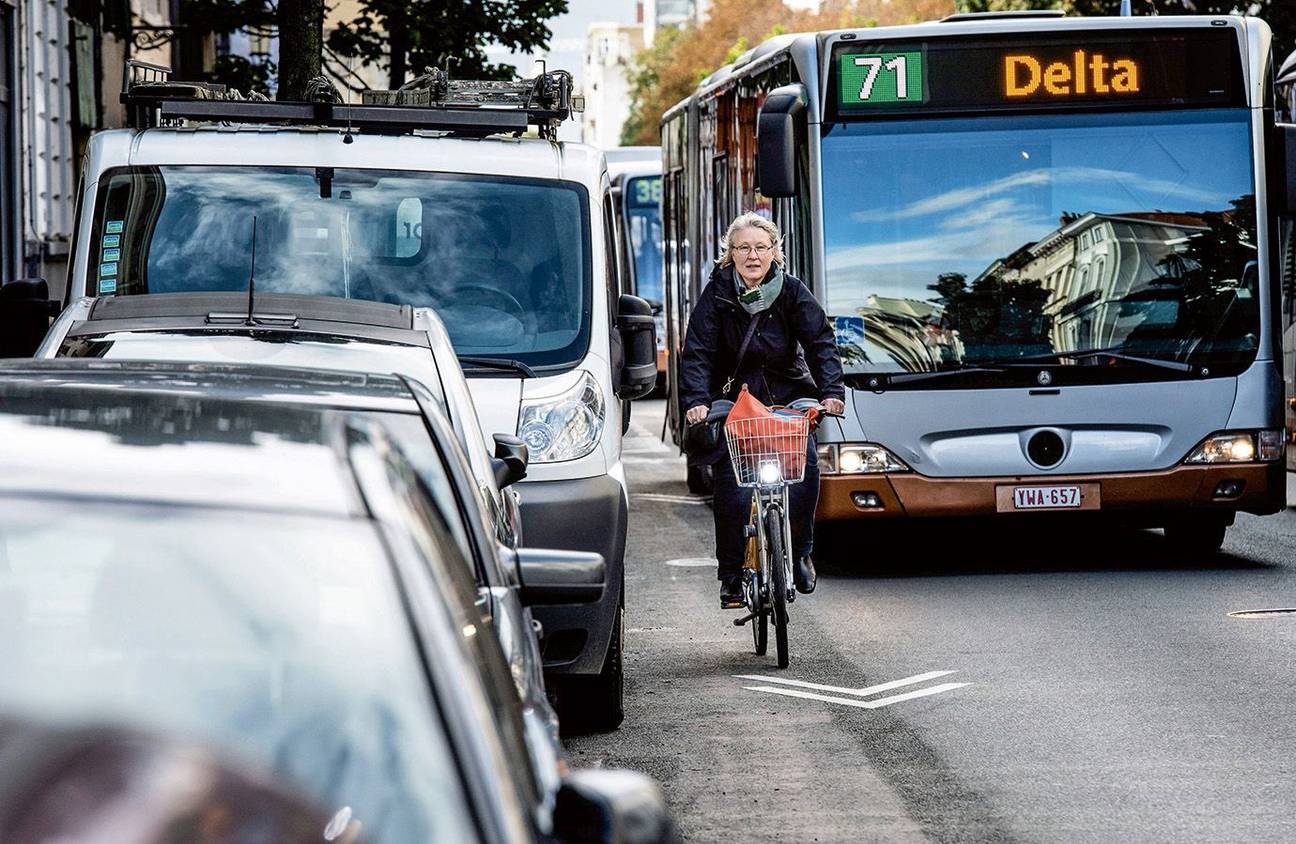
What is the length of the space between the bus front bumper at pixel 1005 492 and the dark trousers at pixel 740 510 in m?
2.52

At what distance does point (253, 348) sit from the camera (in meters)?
7.27

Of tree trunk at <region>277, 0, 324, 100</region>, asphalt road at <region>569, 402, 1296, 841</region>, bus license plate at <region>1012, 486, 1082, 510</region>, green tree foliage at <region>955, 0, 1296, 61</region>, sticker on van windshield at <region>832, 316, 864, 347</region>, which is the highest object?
green tree foliage at <region>955, 0, 1296, 61</region>

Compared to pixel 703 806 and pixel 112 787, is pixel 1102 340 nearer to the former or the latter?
pixel 703 806

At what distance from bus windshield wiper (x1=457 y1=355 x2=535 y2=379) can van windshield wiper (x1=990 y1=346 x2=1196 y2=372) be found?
15.5 ft

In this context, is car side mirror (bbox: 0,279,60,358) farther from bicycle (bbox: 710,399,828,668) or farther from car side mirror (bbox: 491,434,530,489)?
bicycle (bbox: 710,399,828,668)

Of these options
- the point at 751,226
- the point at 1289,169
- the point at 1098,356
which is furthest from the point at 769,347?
the point at 1289,169

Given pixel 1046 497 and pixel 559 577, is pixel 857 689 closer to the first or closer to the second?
pixel 1046 497

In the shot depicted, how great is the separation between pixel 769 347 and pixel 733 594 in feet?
3.52

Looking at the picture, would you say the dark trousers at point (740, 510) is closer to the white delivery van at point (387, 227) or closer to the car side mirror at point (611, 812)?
the white delivery van at point (387, 227)

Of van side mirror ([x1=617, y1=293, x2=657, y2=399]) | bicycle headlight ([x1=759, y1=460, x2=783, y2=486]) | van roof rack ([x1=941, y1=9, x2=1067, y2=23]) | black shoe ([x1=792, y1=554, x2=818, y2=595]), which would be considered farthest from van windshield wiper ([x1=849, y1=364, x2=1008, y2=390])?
van side mirror ([x1=617, y1=293, x2=657, y2=399])

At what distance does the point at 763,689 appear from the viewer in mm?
9023

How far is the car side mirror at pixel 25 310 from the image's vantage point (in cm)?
890

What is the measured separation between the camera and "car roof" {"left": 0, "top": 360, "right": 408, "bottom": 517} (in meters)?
3.28

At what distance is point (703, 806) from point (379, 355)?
65.1 inches
